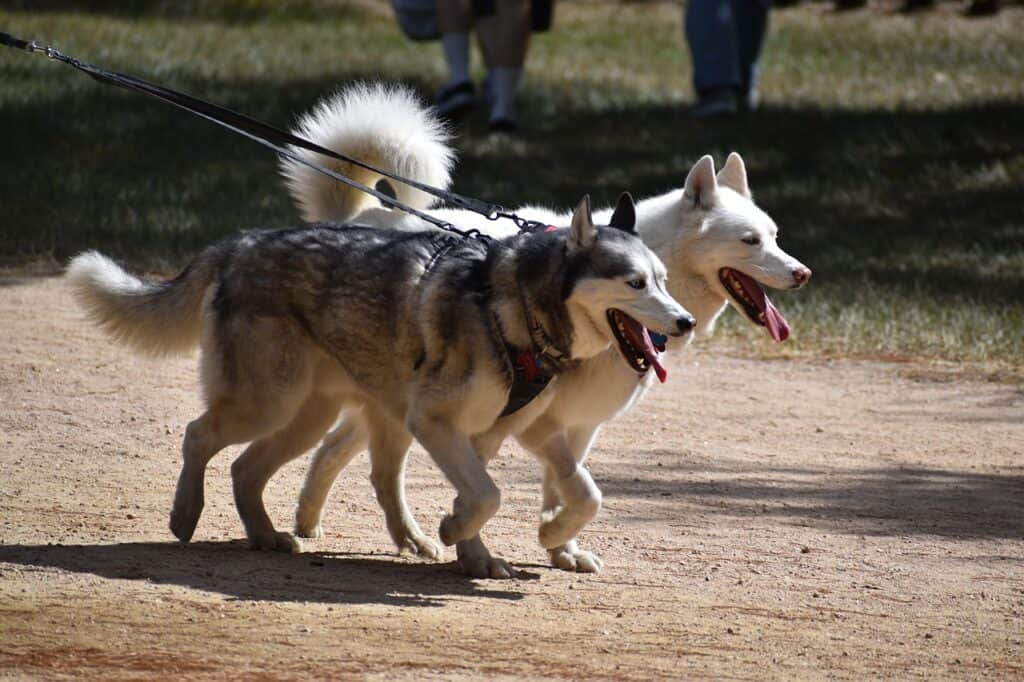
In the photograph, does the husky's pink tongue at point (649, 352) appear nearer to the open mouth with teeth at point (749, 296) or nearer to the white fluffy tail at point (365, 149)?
the open mouth with teeth at point (749, 296)

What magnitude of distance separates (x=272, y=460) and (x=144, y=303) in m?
0.78

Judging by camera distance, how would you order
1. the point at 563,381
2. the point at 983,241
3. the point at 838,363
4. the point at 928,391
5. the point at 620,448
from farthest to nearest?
the point at 983,241 < the point at 838,363 < the point at 928,391 < the point at 620,448 < the point at 563,381

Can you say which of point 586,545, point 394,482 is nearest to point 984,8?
point 586,545

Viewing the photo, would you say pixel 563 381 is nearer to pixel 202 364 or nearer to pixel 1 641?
pixel 202 364

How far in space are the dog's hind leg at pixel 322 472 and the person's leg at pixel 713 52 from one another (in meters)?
11.7

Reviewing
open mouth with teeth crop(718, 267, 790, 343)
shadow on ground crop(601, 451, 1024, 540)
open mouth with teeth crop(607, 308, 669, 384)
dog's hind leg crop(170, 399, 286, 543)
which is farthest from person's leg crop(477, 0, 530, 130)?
open mouth with teeth crop(607, 308, 669, 384)

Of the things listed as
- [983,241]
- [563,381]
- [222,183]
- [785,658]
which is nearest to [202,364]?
[563,381]

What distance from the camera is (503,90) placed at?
1625 centimetres

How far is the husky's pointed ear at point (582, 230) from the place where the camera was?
17.2 ft

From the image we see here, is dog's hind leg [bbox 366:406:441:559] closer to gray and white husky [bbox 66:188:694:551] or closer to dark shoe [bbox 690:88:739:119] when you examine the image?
gray and white husky [bbox 66:188:694:551]

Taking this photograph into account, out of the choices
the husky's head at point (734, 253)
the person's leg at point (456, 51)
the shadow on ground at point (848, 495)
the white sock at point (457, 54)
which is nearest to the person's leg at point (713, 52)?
the person's leg at point (456, 51)

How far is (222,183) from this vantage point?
14273mm

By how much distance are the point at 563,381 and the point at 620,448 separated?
237 cm

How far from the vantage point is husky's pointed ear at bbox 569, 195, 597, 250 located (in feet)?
17.2
